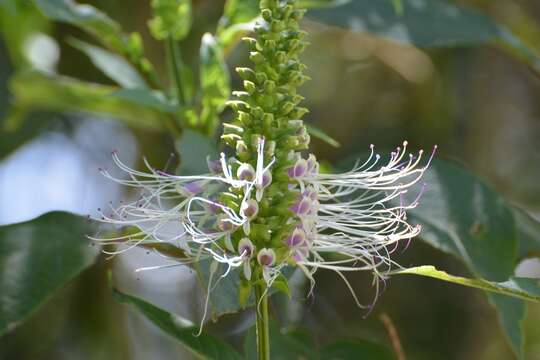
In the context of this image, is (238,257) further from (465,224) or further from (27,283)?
(465,224)

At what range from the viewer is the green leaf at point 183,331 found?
91cm

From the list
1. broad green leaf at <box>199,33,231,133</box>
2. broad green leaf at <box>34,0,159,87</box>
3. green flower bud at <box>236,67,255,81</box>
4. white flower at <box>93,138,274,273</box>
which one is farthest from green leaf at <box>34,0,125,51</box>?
green flower bud at <box>236,67,255,81</box>

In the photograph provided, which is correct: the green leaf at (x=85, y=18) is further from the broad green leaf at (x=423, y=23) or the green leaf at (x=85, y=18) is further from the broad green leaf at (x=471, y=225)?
the broad green leaf at (x=471, y=225)

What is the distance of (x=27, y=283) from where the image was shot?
108cm

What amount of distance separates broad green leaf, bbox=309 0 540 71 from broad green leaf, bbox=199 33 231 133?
18cm

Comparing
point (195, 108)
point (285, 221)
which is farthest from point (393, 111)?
point (285, 221)

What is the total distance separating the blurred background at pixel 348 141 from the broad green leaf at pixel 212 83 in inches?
23.6

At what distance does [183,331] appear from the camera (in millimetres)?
923

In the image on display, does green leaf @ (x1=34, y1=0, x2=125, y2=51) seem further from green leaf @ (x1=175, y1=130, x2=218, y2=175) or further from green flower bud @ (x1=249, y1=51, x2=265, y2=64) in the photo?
green flower bud @ (x1=249, y1=51, x2=265, y2=64)

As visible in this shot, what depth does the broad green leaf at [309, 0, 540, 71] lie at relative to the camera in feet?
4.52

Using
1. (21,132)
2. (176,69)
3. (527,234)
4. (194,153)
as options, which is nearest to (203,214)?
(194,153)

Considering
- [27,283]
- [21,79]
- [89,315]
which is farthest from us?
[89,315]

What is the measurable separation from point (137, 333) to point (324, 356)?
1.21 meters

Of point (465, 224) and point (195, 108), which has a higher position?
point (195, 108)
